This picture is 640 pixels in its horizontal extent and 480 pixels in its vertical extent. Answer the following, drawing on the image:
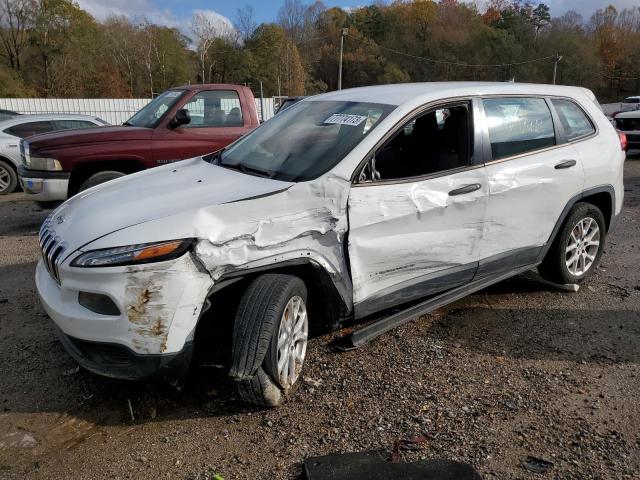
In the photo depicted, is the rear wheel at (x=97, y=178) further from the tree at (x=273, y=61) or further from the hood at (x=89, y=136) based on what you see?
the tree at (x=273, y=61)

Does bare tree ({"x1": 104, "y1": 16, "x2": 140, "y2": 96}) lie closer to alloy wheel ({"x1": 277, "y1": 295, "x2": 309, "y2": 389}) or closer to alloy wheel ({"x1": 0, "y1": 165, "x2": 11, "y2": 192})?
alloy wheel ({"x1": 0, "y1": 165, "x2": 11, "y2": 192})

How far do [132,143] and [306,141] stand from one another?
12.0 ft

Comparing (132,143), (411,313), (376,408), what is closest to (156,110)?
(132,143)

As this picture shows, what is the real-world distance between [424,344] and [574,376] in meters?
0.94

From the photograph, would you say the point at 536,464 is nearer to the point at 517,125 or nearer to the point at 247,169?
the point at 247,169

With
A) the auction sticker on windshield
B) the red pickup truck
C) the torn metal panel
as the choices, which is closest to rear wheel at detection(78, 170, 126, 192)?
the red pickup truck

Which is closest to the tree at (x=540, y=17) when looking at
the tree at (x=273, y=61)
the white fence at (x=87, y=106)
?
the tree at (x=273, y=61)

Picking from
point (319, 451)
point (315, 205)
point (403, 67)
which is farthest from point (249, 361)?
point (403, 67)

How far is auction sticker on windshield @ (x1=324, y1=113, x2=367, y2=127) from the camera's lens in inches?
135

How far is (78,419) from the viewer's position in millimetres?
2879

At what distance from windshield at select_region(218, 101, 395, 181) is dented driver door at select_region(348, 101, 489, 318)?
21 cm

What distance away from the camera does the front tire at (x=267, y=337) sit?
2652mm

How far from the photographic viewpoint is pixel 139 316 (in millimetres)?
2504

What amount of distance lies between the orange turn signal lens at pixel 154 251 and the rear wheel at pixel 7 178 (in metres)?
8.61
